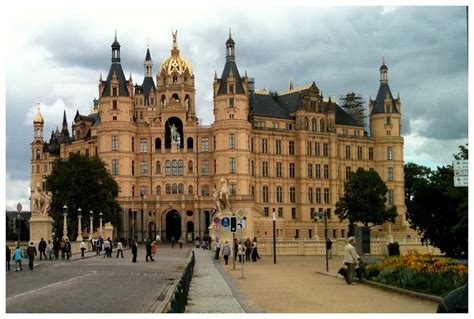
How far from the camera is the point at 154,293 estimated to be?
22.5m

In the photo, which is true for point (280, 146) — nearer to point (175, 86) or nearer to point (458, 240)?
point (175, 86)

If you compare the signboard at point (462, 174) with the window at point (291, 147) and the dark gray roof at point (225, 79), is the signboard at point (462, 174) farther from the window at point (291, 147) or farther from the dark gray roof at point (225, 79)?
the window at point (291, 147)

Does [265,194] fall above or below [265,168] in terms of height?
below

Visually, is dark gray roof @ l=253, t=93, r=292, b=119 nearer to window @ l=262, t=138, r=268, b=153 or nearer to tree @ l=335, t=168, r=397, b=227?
window @ l=262, t=138, r=268, b=153

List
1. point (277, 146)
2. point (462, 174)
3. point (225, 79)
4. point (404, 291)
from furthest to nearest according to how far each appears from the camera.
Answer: point (277, 146), point (225, 79), point (404, 291), point (462, 174)

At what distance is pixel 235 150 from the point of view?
100 meters

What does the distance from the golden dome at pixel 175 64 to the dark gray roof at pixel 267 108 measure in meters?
10.0

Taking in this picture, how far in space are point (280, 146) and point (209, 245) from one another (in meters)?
39.2

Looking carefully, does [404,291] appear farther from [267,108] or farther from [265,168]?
[267,108]

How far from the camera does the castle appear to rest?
100000mm

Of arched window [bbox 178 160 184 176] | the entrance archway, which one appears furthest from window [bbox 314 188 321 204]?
the entrance archway

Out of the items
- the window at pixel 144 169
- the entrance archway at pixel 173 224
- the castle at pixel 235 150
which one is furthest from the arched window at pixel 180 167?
the entrance archway at pixel 173 224

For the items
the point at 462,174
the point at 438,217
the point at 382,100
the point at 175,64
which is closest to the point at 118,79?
the point at 175,64

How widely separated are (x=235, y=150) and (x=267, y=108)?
1173 centimetres
